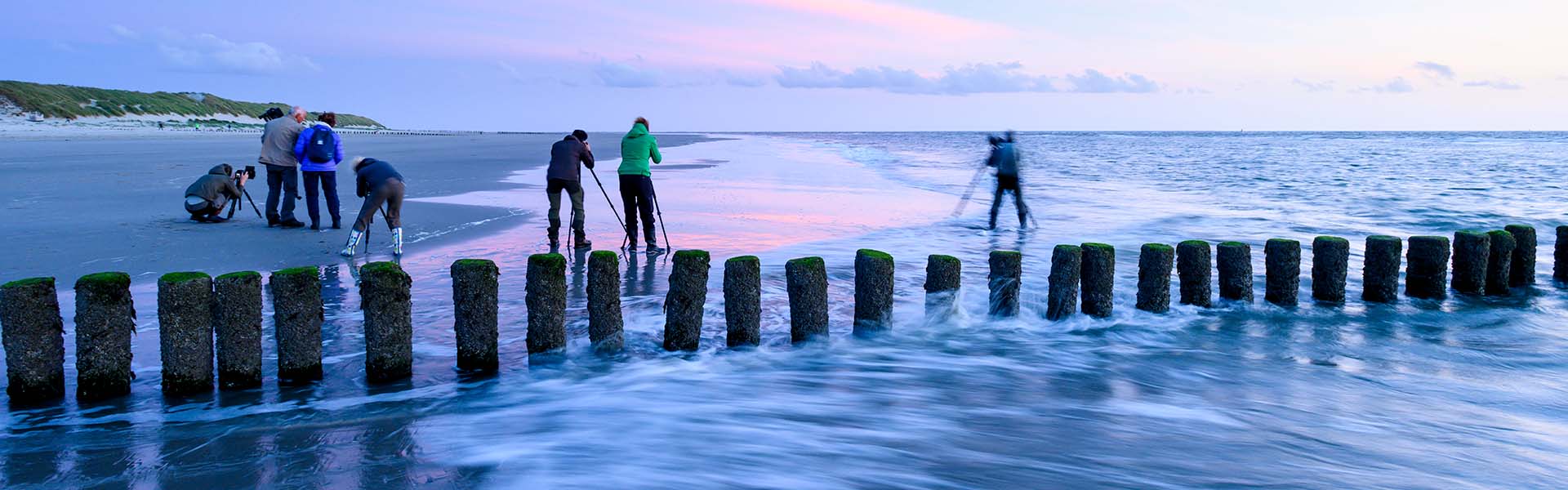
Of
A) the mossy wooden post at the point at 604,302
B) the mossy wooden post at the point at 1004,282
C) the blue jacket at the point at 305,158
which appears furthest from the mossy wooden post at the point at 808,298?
the blue jacket at the point at 305,158

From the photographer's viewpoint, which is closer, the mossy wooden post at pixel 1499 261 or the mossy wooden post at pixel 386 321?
the mossy wooden post at pixel 386 321

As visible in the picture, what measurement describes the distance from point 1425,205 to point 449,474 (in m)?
23.7

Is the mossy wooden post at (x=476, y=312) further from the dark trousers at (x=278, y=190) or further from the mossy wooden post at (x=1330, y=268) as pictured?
the dark trousers at (x=278, y=190)

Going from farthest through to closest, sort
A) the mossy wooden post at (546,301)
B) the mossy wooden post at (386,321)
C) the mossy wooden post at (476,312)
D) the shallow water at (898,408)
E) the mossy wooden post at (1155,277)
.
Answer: the mossy wooden post at (1155,277) < the mossy wooden post at (546,301) < the mossy wooden post at (476,312) < the mossy wooden post at (386,321) < the shallow water at (898,408)

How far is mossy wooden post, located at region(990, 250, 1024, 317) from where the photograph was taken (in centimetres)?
748

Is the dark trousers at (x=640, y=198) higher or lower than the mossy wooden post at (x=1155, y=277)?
higher

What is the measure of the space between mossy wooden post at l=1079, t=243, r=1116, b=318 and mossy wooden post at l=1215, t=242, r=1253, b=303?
51.2 inches

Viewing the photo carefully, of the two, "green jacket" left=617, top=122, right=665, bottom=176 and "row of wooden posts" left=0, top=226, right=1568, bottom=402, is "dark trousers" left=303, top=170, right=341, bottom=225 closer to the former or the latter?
"green jacket" left=617, top=122, right=665, bottom=176

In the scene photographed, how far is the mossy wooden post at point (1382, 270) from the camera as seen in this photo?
28.2 feet

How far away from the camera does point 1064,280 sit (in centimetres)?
764

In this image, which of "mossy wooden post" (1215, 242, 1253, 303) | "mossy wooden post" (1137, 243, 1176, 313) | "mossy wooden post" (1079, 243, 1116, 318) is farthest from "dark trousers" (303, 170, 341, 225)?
"mossy wooden post" (1215, 242, 1253, 303)

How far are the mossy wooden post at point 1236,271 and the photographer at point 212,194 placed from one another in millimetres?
12082

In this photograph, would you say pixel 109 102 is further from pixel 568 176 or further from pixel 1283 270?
pixel 1283 270

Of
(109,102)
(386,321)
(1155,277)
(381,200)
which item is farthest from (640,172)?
(109,102)
